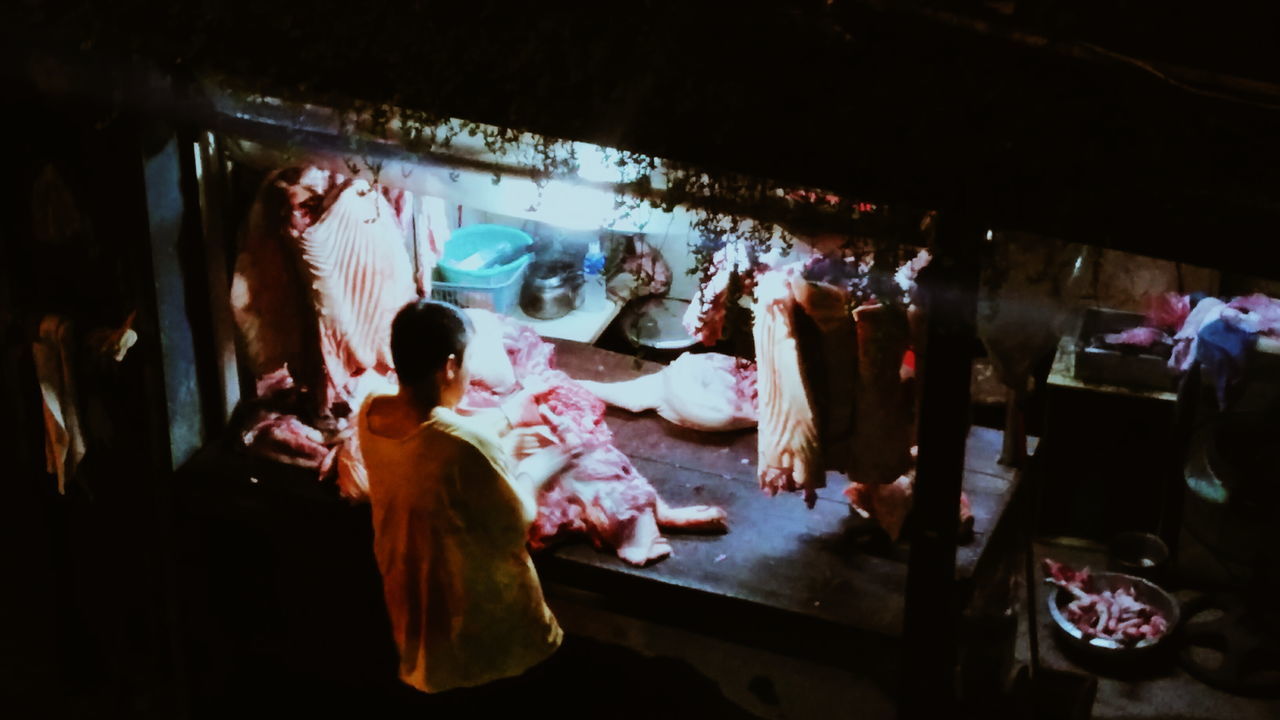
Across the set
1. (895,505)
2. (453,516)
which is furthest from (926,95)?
(453,516)

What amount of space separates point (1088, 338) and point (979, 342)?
13.0 ft

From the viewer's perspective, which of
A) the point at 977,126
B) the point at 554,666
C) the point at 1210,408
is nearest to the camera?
the point at 977,126

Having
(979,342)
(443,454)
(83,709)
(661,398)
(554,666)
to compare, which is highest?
(979,342)

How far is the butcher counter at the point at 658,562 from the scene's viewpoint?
540cm

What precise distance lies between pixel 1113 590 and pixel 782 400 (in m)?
3.77

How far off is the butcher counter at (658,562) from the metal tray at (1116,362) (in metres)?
1.84

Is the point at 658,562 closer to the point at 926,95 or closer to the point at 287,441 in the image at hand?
the point at 287,441

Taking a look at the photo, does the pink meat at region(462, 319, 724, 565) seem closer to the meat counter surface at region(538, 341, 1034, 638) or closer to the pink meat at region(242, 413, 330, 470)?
the meat counter surface at region(538, 341, 1034, 638)

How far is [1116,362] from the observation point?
7957mm

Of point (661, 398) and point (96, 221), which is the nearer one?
point (96, 221)

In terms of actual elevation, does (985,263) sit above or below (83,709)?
above

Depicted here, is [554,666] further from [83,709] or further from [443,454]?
[83,709]

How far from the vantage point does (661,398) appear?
22.5 feet

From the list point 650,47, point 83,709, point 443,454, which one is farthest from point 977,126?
point 83,709
